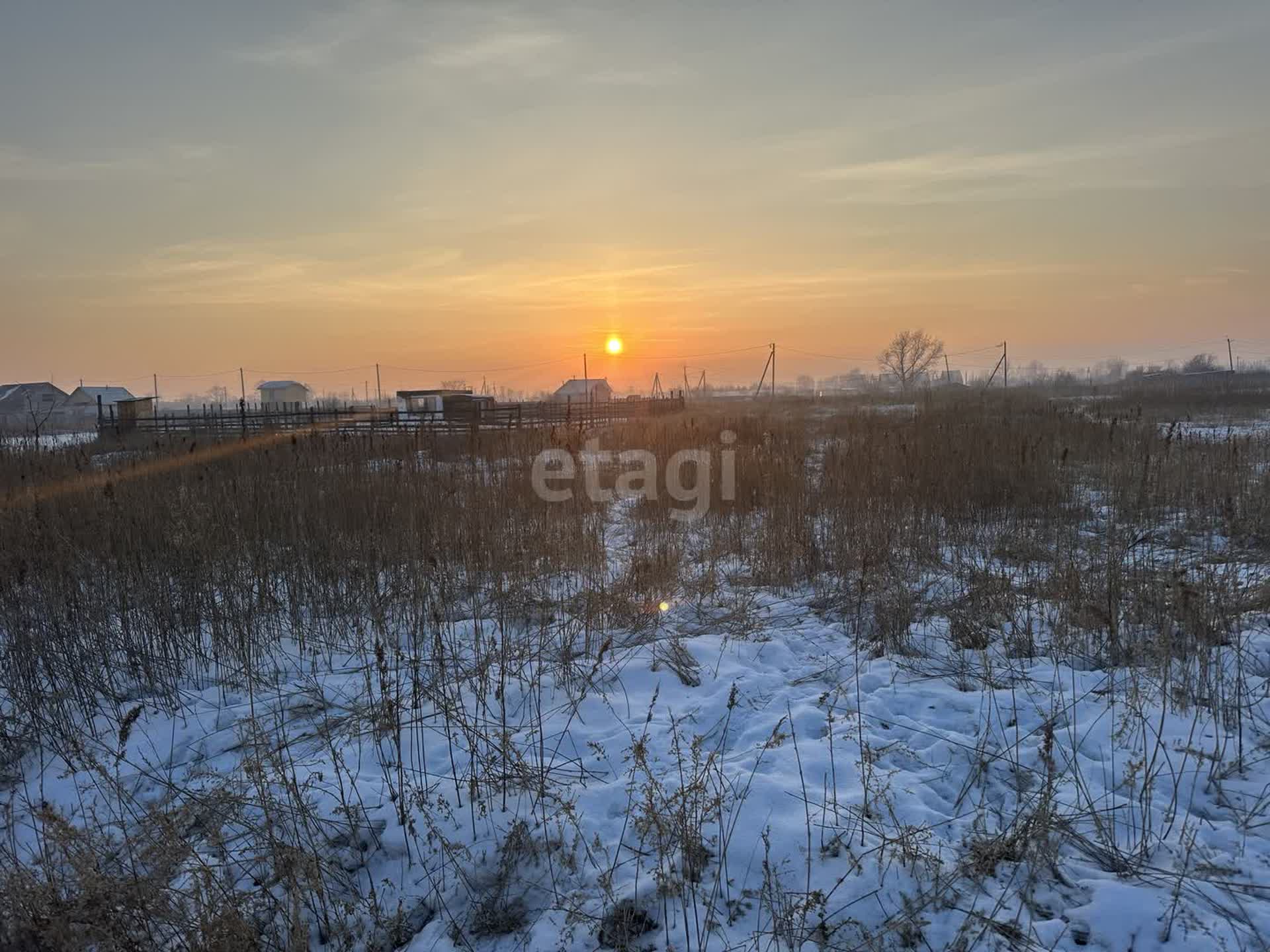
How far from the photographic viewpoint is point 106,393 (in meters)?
59.1

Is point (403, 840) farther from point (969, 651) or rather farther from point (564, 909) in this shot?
point (969, 651)

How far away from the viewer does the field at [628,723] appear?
1959 mm

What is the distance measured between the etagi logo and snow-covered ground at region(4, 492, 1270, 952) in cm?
405

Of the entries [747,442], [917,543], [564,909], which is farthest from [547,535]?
[747,442]

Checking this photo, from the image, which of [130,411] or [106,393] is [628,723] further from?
[106,393]

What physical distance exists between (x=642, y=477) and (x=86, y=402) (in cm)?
6123

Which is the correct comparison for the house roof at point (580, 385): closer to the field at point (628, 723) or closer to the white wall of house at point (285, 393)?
the white wall of house at point (285, 393)

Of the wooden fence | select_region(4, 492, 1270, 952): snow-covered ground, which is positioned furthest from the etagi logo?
the wooden fence

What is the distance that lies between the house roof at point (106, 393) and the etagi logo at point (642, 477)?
65.3m

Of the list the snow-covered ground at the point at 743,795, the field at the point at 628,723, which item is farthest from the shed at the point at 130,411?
the snow-covered ground at the point at 743,795

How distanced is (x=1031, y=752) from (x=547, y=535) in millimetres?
4159

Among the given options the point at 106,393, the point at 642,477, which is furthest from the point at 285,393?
the point at 642,477

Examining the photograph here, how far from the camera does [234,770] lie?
2.68 metres

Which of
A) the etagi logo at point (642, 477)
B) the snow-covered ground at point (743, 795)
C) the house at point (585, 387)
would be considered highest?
the house at point (585, 387)
